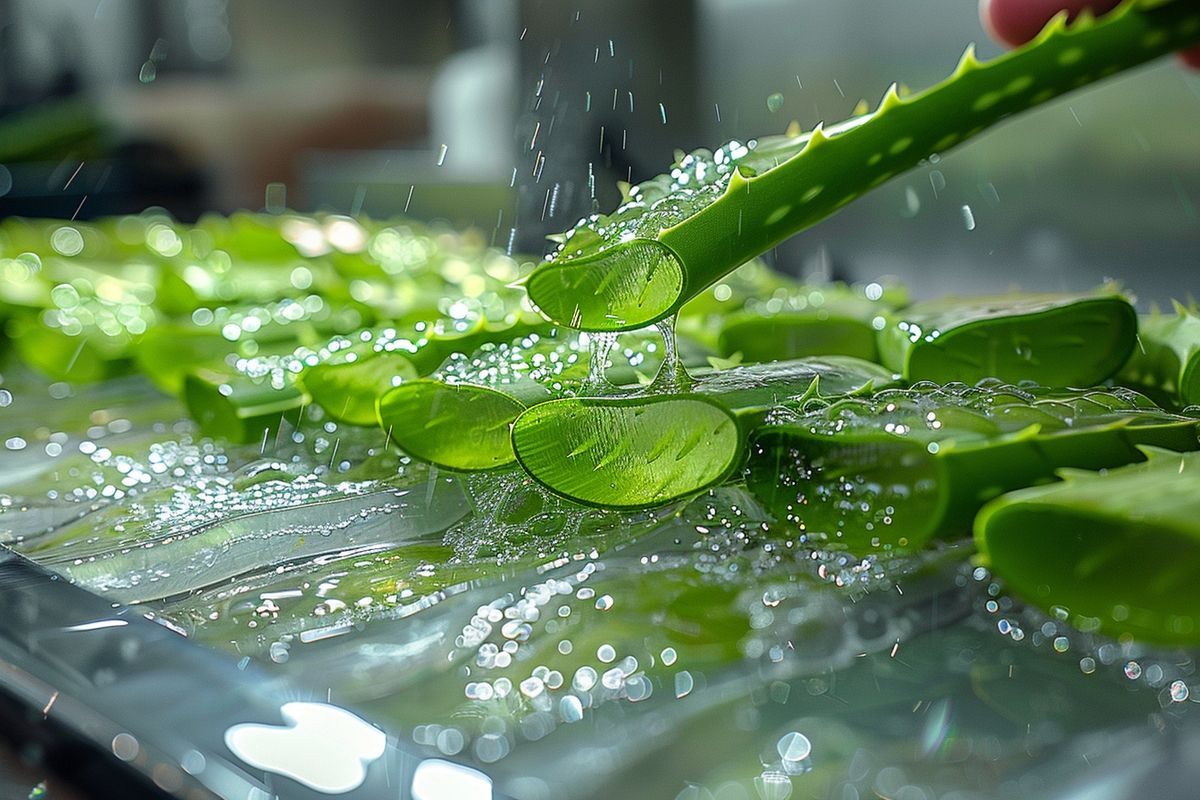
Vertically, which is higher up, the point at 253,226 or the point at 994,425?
the point at 253,226

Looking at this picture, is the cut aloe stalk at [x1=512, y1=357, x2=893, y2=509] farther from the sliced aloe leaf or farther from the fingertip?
the fingertip

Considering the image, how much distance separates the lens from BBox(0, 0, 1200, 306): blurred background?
0.57 metres

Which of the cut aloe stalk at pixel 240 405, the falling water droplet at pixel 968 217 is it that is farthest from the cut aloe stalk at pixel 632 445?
the falling water droplet at pixel 968 217

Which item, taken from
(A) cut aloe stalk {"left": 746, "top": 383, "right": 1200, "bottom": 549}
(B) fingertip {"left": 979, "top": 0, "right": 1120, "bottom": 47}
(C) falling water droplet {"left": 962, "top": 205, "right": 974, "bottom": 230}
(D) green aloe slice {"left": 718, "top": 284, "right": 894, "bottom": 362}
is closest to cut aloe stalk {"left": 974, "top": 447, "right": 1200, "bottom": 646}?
(A) cut aloe stalk {"left": 746, "top": 383, "right": 1200, "bottom": 549}

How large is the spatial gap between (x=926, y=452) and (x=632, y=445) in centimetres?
5

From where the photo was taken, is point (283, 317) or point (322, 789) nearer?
point (322, 789)

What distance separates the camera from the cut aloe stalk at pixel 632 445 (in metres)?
0.18

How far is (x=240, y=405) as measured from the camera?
0.28 m

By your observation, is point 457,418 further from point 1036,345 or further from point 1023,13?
point 1023,13

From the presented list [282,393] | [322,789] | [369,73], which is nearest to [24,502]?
[282,393]

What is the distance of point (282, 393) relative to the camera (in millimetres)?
291

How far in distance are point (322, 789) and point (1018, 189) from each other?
2.15ft

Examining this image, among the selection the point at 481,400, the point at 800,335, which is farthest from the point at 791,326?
the point at 481,400

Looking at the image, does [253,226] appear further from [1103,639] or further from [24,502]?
[1103,639]
